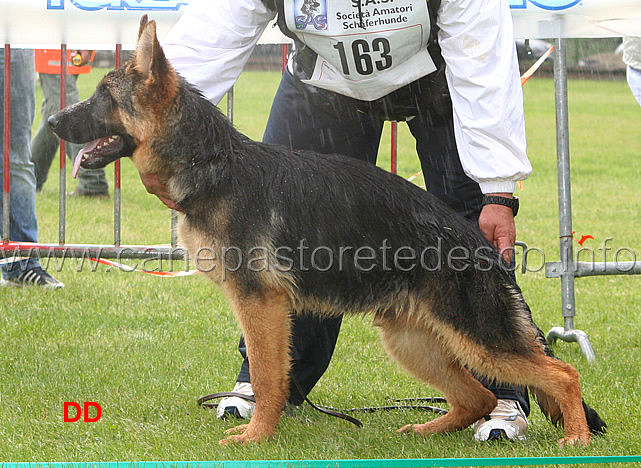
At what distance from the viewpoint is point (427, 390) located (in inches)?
170

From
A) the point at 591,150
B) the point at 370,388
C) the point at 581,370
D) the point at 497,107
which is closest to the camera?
the point at 497,107

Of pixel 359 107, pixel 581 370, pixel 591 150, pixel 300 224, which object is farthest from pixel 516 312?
pixel 591 150

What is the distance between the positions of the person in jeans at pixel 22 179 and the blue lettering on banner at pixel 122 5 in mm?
1156

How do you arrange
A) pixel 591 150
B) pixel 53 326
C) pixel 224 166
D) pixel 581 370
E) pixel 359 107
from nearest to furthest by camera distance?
pixel 224 166 < pixel 359 107 < pixel 581 370 < pixel 53 326 < pixel 591 150

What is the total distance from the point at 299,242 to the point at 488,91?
3.26 feet

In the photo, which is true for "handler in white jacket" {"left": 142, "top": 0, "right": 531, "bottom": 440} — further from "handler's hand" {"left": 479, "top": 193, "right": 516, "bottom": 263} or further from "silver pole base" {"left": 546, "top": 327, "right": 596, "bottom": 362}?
"silver pole base" {"left": 546, "top": 327, "right": 596, "bottom": 362}

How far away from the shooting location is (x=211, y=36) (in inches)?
138

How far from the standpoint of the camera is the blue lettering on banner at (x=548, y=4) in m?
5.07

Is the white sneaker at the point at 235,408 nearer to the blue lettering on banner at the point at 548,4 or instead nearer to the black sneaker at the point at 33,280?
the black sneaker at the point at 33,280

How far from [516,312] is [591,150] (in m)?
13.2

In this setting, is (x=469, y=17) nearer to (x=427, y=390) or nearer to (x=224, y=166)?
(x=224, y=166)

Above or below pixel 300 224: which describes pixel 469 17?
above

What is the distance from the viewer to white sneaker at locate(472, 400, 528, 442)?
3537 mm

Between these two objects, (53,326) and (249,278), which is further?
(53,326)
